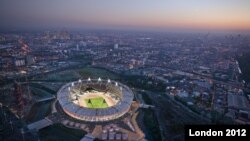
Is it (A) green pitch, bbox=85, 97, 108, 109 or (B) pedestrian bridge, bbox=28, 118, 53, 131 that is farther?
(A) green pitch, bbox=85, 97, 108, 109

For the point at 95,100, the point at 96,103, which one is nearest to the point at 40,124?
the point at 96,103

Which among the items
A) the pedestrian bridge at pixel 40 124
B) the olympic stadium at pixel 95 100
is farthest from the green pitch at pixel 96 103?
the pedestrian bridge at pixel 40 124

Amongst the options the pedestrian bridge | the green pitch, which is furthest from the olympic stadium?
the pedestrian bridge

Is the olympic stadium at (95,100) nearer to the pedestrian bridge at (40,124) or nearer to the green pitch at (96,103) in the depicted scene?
the green pitch at (96,103)

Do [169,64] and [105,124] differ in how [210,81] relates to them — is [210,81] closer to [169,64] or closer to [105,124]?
[169,64]

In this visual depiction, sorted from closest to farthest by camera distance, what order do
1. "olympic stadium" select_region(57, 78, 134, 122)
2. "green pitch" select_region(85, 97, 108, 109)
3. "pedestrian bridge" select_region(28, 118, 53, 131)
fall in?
"pedestrian bridge" select_region(28, 118, 53, 131) < "olympic stadium" select_region(57, 78, 134, 122) < "green pitch" select_region(85, 97, 108, 109)

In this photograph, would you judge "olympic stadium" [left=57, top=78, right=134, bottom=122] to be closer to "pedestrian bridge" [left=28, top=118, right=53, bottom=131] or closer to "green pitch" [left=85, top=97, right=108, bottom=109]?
"green pitch" [left=85, top=97, right=108, bottom=109]

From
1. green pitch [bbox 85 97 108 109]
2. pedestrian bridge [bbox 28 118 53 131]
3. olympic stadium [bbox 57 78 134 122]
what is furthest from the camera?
green pitch [bbox 85 97 108 109]

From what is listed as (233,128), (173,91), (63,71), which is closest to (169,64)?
(173,91)

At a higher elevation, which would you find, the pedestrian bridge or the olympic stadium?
the olympic stadium
